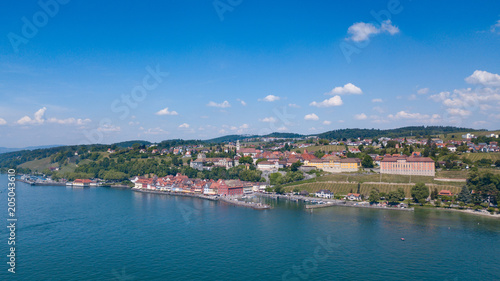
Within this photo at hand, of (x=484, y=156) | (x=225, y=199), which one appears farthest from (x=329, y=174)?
(x=484, y=156)

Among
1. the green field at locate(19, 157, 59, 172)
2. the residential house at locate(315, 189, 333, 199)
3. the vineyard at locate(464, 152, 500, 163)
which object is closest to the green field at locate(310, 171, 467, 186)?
the residential house at locate(315, 189, 333, 199)

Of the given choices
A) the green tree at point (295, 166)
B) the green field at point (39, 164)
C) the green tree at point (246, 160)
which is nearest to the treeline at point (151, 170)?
the green tree at point (246, 160)

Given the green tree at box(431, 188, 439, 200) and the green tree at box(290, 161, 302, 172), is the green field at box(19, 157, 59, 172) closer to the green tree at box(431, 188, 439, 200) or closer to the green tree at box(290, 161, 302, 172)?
the green tree at box(290, 161, 302, 172)

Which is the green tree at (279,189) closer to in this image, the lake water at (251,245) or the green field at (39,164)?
the lake water at (251,245)

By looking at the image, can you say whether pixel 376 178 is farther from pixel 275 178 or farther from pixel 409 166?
pixel 275 178

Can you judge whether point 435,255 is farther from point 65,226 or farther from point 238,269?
point 65,226

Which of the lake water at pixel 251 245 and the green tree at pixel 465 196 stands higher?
the green tree at pixel 465 196

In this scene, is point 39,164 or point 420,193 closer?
point 420,193
